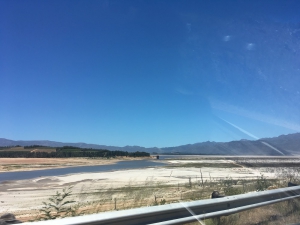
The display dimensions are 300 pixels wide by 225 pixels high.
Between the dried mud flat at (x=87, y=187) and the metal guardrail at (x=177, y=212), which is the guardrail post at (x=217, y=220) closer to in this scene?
the metal guardrail at (x=177, y=212)

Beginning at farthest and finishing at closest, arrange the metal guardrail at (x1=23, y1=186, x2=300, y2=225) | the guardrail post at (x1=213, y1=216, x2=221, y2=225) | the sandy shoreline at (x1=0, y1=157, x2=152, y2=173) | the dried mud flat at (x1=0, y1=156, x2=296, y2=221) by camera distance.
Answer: the sandy shoreline at (x1=0, y1=157, x2=152, y2=173)
the dried mud flat at (x1=0, y1=156, x2=296, y2=221)
the guardrail post at (x1=213, y1=216, x2=221, y2=225)
the metal guardrail at (x1=23, y1=186, x2=300, y2=225)

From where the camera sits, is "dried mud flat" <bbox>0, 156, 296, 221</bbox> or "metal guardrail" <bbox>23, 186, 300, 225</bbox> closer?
"metal guardrail" <bbox>23, 186, 300, 225</bbox>

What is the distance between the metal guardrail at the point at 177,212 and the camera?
511cm

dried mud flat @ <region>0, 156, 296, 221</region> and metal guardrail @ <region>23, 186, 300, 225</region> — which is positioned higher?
metal guardrail @ <region>23, 186, 300, 225</region>

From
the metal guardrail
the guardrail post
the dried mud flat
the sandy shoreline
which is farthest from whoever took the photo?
the sandy shoreline

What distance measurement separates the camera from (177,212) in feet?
20.4

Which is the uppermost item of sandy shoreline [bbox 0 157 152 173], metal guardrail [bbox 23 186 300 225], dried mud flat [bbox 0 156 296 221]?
metal guardrail [bbox 23 186 300 225]

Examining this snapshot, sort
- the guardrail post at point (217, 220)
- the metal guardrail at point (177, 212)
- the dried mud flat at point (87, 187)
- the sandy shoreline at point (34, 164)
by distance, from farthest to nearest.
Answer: the sandy shoreline at point (34, 164) < the dried mud flat at point (87, 187) < the guardrail post at point (217, 220) < the metal guardrail at point (177, 212)

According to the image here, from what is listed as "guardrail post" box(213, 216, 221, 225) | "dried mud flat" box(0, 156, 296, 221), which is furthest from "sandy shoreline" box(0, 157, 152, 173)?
"guardrail post" box(213, 216, 221, 225)

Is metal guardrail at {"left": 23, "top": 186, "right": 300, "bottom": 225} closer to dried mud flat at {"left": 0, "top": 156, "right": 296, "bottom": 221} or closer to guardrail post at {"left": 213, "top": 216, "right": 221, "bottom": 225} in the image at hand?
guardrail post at {"left": 213, "top": 216, "right": 221, "bottom": 225}

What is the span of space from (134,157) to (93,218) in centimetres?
13441

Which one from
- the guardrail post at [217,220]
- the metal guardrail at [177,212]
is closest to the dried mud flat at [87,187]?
the guardrail post at [217,220]

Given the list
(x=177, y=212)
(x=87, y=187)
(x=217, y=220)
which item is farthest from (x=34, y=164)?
(x=177, y=212)

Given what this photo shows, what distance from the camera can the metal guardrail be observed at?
511 cm
